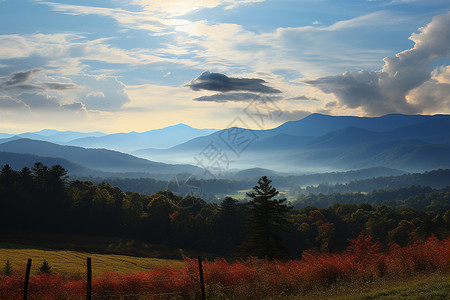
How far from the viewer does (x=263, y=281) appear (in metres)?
16.6

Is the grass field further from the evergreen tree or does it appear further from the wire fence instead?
the wire fence

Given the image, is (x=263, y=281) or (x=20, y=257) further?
(x=20, y=257)

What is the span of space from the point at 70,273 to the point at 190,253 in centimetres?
4333

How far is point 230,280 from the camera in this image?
16.8 meters

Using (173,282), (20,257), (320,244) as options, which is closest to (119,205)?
(20,257)

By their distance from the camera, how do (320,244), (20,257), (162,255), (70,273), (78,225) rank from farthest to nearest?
(320,244) < (78,225) < (162,255) < (20,257) < (70,273)

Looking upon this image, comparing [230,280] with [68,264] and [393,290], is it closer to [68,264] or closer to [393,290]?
[393,290]

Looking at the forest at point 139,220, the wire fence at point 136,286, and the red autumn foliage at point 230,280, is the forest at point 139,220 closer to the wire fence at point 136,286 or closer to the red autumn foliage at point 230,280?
the red autumn foliage at point 230,280

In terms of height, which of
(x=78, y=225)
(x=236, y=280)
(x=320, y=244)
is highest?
(x=236, y=280)

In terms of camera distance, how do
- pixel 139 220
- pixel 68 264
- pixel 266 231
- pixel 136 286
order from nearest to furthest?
pixel 136 286
pixel 266 231
pixel 68 264
pixel 139 220

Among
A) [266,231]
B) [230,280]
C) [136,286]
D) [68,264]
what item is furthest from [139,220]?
[230,280]

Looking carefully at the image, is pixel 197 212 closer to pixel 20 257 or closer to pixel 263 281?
pixel 20 257

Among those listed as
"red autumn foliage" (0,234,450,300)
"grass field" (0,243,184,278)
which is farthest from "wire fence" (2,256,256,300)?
"grass field" (0,243,184,278)

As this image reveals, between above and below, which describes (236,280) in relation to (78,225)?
above
